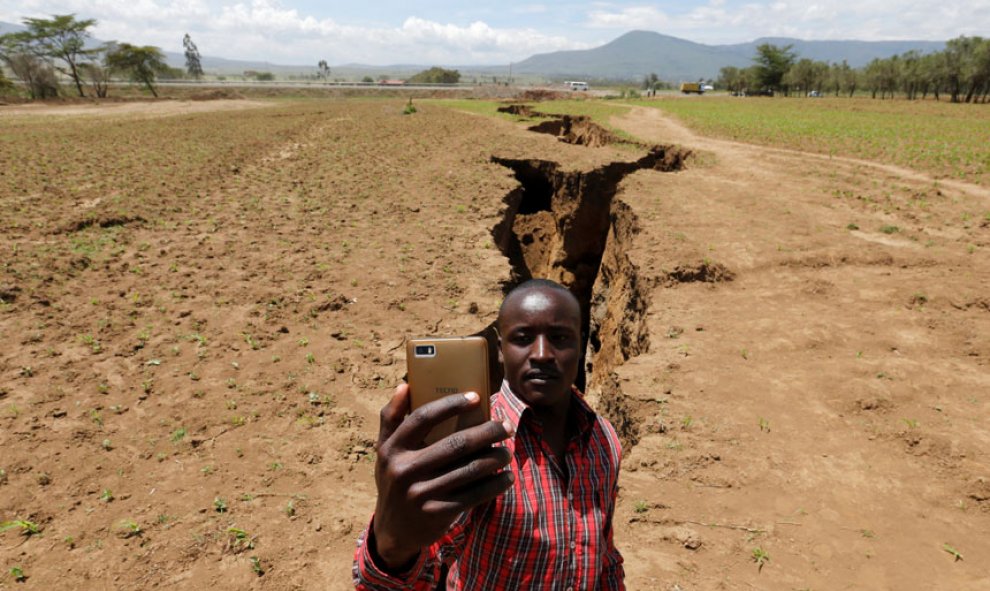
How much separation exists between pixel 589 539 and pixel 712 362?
4897 millimetres

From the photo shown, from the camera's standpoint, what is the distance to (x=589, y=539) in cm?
190

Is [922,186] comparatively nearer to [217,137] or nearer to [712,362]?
[712,362]

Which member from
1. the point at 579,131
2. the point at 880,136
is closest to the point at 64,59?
the point at 579,131

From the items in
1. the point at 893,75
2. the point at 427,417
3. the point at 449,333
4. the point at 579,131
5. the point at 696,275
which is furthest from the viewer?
the point at 893,75

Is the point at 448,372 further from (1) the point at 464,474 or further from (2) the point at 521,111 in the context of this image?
(2) the point at 521,111

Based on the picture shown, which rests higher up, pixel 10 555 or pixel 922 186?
pixel 922 186

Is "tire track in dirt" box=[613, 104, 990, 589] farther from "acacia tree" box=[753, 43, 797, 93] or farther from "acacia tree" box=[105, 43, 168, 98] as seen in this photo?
"acacia tree" box=[753, 43, 797, 93]

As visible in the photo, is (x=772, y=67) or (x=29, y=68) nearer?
(x=29, y=68)

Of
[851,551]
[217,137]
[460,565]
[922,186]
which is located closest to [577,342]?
[460,565]

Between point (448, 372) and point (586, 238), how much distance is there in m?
15.0

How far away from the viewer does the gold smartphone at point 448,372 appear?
136cm

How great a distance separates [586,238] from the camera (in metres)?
15.9

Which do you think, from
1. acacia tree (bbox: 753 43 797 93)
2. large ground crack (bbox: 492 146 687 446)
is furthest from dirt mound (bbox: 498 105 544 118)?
acacia tree (bbox: 753 43 797 93)

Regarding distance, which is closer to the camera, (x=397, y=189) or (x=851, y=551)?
(x=851, y=551)
